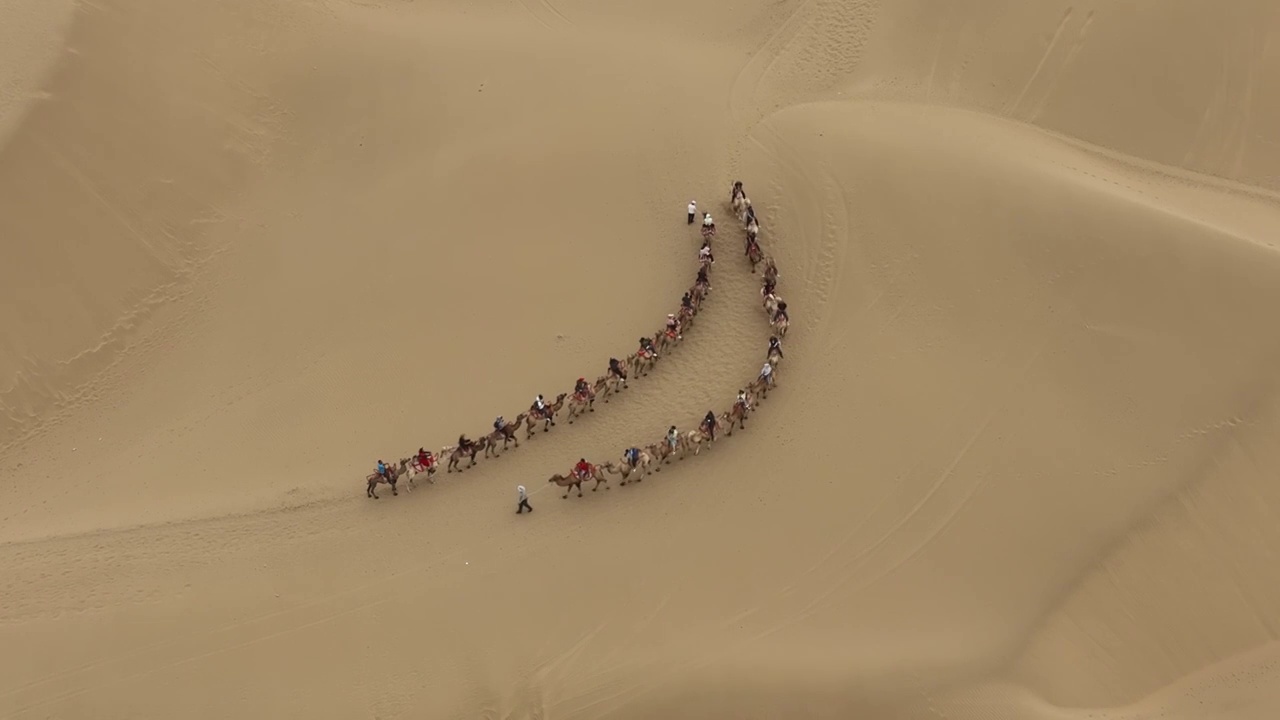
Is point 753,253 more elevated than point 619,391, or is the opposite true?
point 753,253

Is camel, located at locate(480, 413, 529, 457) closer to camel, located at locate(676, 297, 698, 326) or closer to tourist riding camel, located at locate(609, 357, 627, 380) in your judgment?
tourist riding camel, located at locate(609, 357, 627, 380)

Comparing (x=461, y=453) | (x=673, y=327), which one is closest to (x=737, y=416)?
(x=673, y=327)

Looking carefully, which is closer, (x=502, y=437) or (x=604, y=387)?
(x=502, y=437)

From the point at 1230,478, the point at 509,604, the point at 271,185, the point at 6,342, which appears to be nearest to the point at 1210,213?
the point at 1230,478

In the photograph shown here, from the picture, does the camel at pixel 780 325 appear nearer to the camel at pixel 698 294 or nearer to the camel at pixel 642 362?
the camel at pixel 698 294

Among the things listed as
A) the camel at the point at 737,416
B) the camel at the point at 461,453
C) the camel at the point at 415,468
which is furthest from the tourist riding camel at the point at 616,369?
the camel at the point at 415,468

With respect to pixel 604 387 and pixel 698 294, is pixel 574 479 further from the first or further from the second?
pixel 698 294
